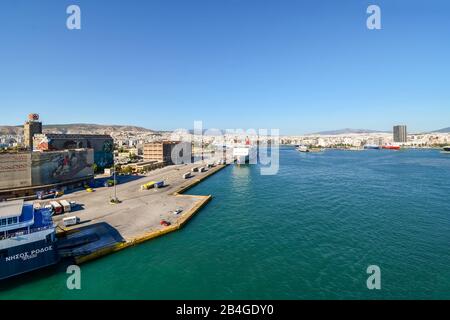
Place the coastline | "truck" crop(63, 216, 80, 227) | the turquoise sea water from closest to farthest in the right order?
the turquoise sea water
the coastline
"truck" crop(63, 216, 80, 227)

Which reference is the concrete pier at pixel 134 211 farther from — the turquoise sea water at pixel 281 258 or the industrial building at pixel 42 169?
the industrial building at pixel 42 169

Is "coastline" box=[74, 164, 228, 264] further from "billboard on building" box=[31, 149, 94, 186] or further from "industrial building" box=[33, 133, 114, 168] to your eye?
"industrial building" box=[33, 133, 114, 168]

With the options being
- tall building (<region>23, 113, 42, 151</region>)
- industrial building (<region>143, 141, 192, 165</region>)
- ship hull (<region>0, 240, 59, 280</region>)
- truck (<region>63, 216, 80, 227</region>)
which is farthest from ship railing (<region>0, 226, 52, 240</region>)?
tall building (<region>23, 113, 42, 151</region>)

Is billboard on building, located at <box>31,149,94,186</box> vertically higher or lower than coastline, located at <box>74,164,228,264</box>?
higher

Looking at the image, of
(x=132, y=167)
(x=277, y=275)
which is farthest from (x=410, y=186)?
(x=132, y=167)

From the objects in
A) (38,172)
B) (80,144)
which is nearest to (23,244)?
(38,172)

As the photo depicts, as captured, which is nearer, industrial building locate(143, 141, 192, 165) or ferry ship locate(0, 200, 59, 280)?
ferry ship locate(0, 200, 59, 280)

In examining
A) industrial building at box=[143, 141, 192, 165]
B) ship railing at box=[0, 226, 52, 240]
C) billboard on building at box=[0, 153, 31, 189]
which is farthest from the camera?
industrial building at box=[143, 141, 192, 165]
